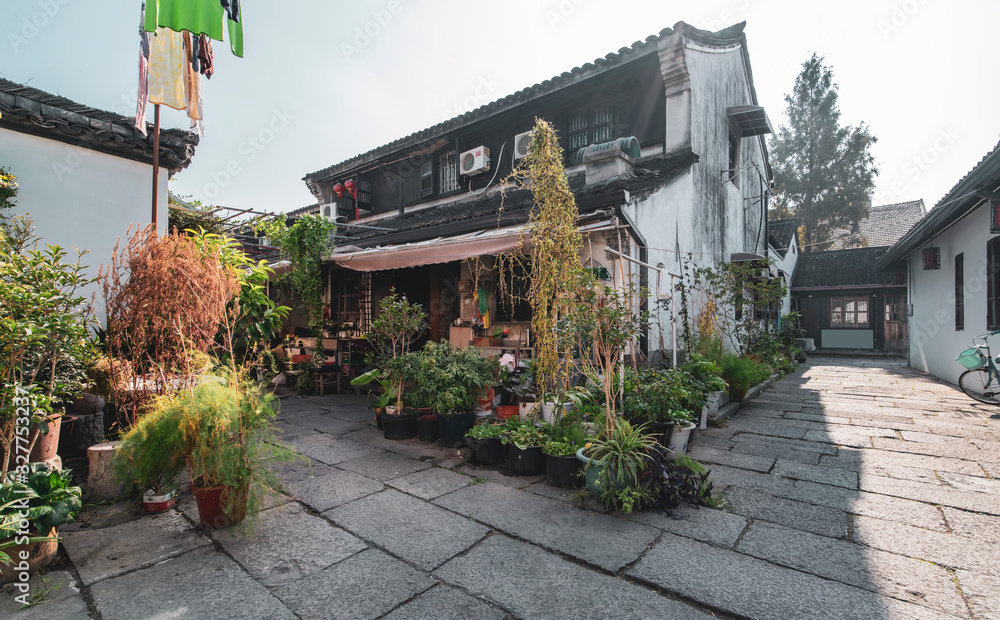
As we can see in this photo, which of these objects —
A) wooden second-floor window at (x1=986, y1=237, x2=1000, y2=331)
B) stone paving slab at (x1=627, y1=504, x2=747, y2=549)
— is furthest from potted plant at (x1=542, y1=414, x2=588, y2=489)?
wooden second-floor window at (x1=986, y1=237, x2=1000, y2=331)

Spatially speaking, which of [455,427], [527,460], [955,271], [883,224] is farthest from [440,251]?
[883,224]

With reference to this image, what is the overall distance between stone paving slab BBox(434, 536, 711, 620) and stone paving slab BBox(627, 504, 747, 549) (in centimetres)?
79

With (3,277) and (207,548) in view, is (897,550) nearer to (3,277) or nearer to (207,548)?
(207,548)

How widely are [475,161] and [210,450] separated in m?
8.89

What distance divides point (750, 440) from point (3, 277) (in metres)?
6.92

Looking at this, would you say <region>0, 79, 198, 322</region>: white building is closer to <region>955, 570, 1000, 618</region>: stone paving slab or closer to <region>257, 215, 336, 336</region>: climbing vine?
<region>257, 215, 336, 336</region>: climbing vine

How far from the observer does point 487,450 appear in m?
4.43

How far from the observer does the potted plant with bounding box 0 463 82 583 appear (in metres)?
2.40

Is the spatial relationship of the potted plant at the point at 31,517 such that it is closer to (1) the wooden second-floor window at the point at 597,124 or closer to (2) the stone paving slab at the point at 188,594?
(2) the stone paving slab at the point at 188,594

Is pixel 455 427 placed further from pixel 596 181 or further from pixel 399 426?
pixel 596 181

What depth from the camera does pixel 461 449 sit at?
16.5ft

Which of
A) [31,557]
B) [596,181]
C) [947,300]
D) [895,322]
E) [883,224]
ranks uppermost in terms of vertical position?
[883,224]

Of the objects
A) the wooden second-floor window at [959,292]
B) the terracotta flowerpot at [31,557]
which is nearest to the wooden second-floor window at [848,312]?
the wooden second-floor window at [959,292]

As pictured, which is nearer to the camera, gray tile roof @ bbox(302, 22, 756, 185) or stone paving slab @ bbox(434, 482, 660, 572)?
stone paving slab @ bbox(434, 482, 660, 572)
